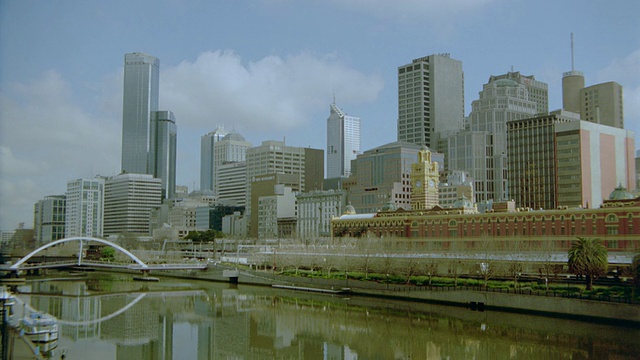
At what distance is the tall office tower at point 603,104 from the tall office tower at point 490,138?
64.2ft

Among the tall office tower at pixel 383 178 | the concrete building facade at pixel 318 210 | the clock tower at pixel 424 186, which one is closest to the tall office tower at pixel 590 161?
the clock tower at pixel 424 186

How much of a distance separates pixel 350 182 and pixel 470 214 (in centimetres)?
7925

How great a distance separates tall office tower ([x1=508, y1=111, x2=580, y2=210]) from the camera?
141375 mm

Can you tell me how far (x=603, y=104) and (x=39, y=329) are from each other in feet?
461

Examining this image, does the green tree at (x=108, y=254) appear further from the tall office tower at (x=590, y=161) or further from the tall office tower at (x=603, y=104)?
the tall office tower at (x=603, y=104)

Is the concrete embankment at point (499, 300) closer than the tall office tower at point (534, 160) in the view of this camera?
Yes


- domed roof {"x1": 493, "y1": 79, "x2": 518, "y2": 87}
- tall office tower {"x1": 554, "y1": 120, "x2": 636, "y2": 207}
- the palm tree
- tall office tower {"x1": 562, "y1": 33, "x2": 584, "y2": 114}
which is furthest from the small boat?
domed roof {"x1": 493, "y1": 79, "x2": 518, "y2": 87}

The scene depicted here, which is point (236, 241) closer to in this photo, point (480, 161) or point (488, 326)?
point (480, 161)

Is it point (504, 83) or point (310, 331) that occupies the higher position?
point (504, 83)

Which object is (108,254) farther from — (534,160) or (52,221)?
(534,160)

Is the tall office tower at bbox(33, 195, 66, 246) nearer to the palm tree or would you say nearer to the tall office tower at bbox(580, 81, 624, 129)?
the palm tree

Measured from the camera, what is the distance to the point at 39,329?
4838 cm

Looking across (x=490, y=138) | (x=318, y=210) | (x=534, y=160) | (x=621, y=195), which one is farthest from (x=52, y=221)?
(x=621, y=195)

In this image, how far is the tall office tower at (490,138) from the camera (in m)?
175
